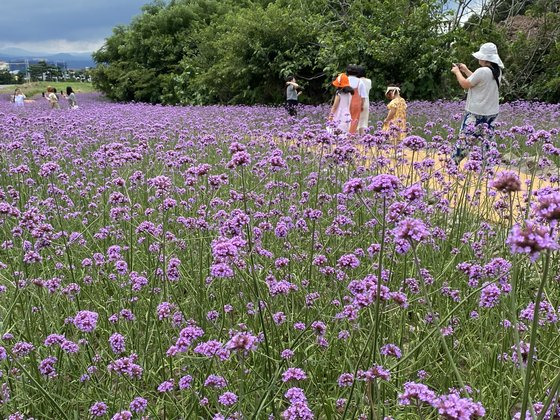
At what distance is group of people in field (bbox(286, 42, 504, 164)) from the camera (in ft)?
20.3

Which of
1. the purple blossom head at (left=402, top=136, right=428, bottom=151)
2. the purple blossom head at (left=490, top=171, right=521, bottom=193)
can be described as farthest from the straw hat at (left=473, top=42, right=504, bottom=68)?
the purple blossom head at (left=490, top=171, right=521, bottom=193)

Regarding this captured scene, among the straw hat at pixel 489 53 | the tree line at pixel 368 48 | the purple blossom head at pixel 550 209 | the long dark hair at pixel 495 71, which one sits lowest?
the purple blossom head at pixel 550 209

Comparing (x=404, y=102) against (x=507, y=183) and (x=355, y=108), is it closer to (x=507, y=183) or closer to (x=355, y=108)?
(x=355, y=108)

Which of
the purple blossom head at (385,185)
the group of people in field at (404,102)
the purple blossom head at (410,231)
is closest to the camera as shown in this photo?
the purple blossom head at (410,231)

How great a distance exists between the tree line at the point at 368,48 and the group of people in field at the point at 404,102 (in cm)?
677

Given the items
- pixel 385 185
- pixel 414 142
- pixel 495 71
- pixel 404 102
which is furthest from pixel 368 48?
pixel 385 185

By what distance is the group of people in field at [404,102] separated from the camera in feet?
20.3

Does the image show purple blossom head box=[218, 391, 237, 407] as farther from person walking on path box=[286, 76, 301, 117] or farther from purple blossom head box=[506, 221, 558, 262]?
person walking on path box=[286, 76, 301, 117]

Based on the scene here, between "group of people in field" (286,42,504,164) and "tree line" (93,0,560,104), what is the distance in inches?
267

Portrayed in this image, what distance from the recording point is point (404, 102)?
31.9ft

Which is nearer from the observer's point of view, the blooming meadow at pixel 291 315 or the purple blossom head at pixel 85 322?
the blooming meadow at pixel 291 315

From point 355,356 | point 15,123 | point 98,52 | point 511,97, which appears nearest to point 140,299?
point 355,356

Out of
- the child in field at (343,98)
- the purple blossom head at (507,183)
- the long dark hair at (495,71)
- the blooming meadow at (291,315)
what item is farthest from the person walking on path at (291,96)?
the purple blossom head at (507,183)

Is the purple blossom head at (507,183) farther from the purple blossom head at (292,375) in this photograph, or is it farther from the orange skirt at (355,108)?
the orange skirt at (355,108)
